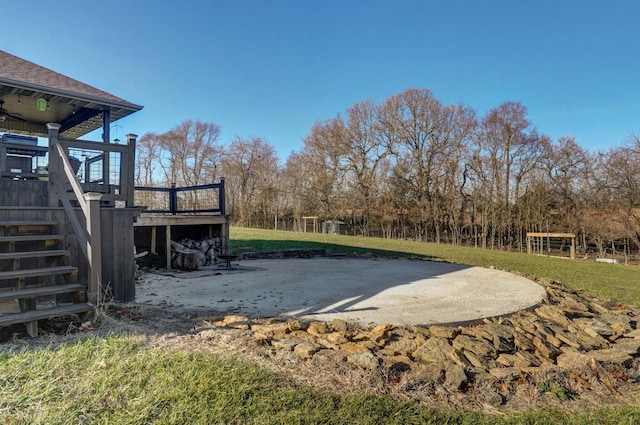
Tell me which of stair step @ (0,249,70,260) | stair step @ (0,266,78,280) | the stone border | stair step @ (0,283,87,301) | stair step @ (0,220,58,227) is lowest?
the stone border

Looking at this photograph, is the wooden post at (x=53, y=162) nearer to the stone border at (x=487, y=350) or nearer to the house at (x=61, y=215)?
the house at (x=61, y=215)

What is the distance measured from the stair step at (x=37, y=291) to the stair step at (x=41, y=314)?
0.47 ft

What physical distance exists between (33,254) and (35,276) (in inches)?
8.8

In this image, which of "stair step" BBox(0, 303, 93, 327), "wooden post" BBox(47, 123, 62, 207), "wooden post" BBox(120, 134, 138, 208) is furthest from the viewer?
"wooden post" BBox(120, 134, 138, 208)

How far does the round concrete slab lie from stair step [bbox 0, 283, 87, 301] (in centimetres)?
99

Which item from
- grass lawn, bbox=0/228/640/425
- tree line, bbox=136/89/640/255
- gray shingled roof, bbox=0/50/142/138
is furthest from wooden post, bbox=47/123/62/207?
tree line, bbox=136/89/640/255

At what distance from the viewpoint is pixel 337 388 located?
7.47 feet

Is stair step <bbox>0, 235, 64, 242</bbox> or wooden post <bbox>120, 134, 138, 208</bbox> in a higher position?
wooden post <bbox>120, 134, 138, 208</bbox>

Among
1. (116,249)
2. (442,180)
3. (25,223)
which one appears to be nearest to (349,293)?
(116,249)

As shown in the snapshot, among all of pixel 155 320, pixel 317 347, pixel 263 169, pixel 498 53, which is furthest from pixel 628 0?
pixel 263 169

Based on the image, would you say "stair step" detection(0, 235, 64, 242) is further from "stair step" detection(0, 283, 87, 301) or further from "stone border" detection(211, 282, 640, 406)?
"stone border" detection(211, 282, 640, 406)

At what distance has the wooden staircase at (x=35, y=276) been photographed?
10.3ft

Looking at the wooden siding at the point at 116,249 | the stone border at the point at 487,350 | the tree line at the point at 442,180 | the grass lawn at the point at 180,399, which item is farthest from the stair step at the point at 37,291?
the tree line at the point at 442,180

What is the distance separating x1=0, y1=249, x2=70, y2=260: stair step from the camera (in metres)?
3.33
